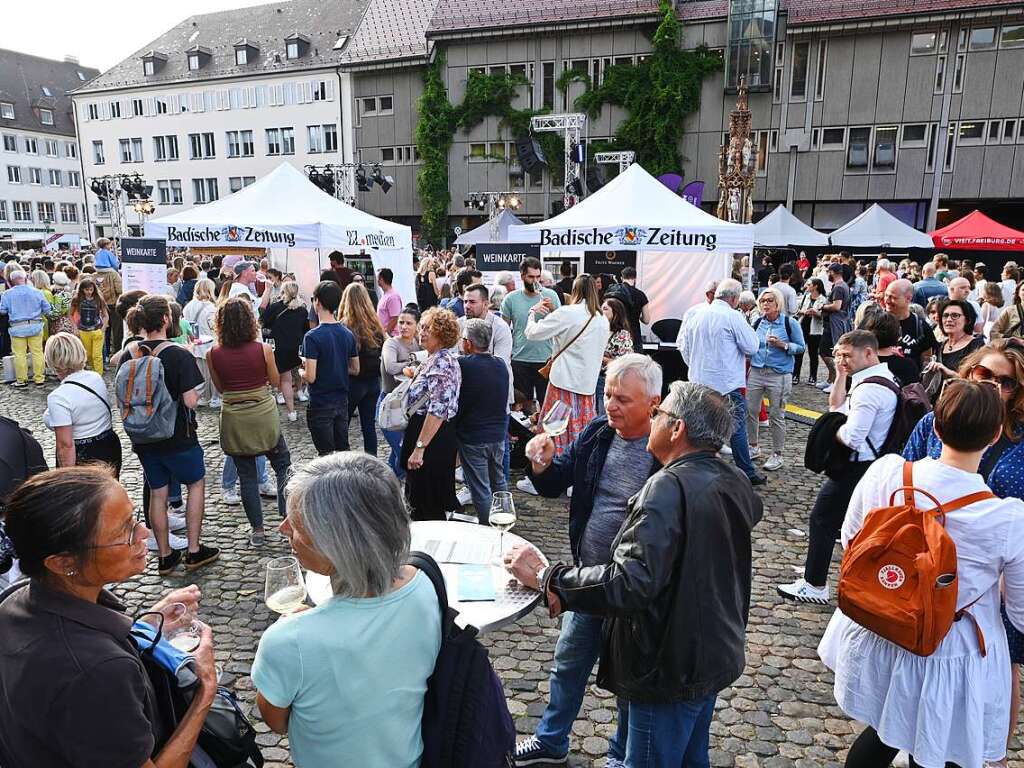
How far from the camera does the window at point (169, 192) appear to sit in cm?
4106

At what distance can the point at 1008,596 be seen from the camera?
7.34 ft

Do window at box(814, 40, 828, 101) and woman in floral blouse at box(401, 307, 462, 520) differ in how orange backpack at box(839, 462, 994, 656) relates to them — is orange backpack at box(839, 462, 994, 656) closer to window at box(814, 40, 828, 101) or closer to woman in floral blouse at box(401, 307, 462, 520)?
woman in floral blouse at box(401, 307, 462, 520)

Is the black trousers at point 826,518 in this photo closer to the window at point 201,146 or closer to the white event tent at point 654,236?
the white event tent at point 654,236

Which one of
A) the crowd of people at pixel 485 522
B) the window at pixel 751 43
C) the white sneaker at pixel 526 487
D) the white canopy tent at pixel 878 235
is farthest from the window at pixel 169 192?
the white sneaker at pixel 526 487

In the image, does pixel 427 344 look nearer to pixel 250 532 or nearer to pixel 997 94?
pixel 250 532

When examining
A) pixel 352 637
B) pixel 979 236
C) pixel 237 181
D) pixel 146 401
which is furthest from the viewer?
pixel 237 181

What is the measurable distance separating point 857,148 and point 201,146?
35341mm

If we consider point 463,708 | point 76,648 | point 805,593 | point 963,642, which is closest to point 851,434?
point 805,593

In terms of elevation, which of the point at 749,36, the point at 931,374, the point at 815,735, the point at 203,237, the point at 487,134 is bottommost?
the point at 815,735

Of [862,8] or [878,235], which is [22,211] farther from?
[878,235]

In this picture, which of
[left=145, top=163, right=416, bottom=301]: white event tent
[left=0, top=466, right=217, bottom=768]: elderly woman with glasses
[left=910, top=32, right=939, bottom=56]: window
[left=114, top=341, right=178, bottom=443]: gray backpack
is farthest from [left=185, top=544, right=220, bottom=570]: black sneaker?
[left=910, top=32, right=939, bottom=56]: window

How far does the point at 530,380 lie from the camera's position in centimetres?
746

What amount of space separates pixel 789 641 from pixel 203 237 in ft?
30.4

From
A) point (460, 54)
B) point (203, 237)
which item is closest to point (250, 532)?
point (203, 237)
